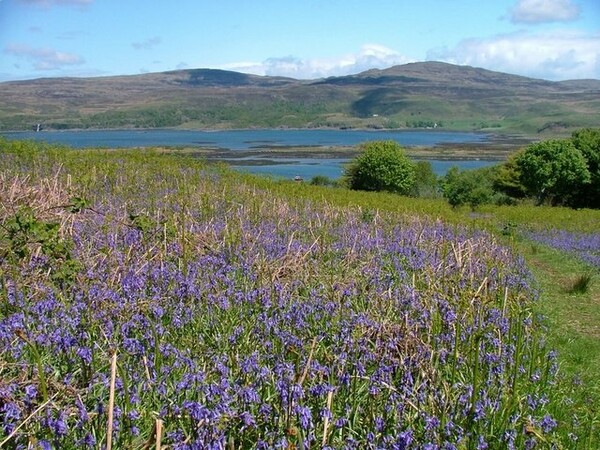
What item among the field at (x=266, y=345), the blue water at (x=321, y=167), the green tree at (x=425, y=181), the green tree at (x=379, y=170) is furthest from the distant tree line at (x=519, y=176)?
the field at (x=266, y=345)

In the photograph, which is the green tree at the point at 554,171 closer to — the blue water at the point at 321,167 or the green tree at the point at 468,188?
the green tree at the point at 468,188

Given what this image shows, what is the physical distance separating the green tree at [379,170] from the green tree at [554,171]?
→ 41.7ft

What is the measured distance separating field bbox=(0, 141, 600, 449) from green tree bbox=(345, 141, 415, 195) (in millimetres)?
56137

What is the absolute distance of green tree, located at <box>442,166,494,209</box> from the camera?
200 ft

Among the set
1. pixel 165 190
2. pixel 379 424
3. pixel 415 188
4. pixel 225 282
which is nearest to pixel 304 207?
→ pixel 165 190

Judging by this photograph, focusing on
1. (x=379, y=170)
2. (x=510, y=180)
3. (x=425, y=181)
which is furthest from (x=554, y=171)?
(x=425, y=181)

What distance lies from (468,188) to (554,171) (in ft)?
26.6

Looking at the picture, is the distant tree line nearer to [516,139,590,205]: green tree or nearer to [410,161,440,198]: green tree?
[516,139,590,205]: green tree

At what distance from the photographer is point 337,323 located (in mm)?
6027

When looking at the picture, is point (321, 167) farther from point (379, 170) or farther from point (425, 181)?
point (379, 170)

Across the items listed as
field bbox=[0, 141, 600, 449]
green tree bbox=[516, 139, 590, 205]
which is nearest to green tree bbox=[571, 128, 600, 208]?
green tree bbox=[516, 139, 590, 205]

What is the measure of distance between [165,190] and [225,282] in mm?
9823

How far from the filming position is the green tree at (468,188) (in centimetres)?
6088

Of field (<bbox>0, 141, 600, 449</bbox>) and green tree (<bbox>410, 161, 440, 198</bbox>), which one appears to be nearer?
field (<bbox>0, 141, 600, 449</bbox>)
